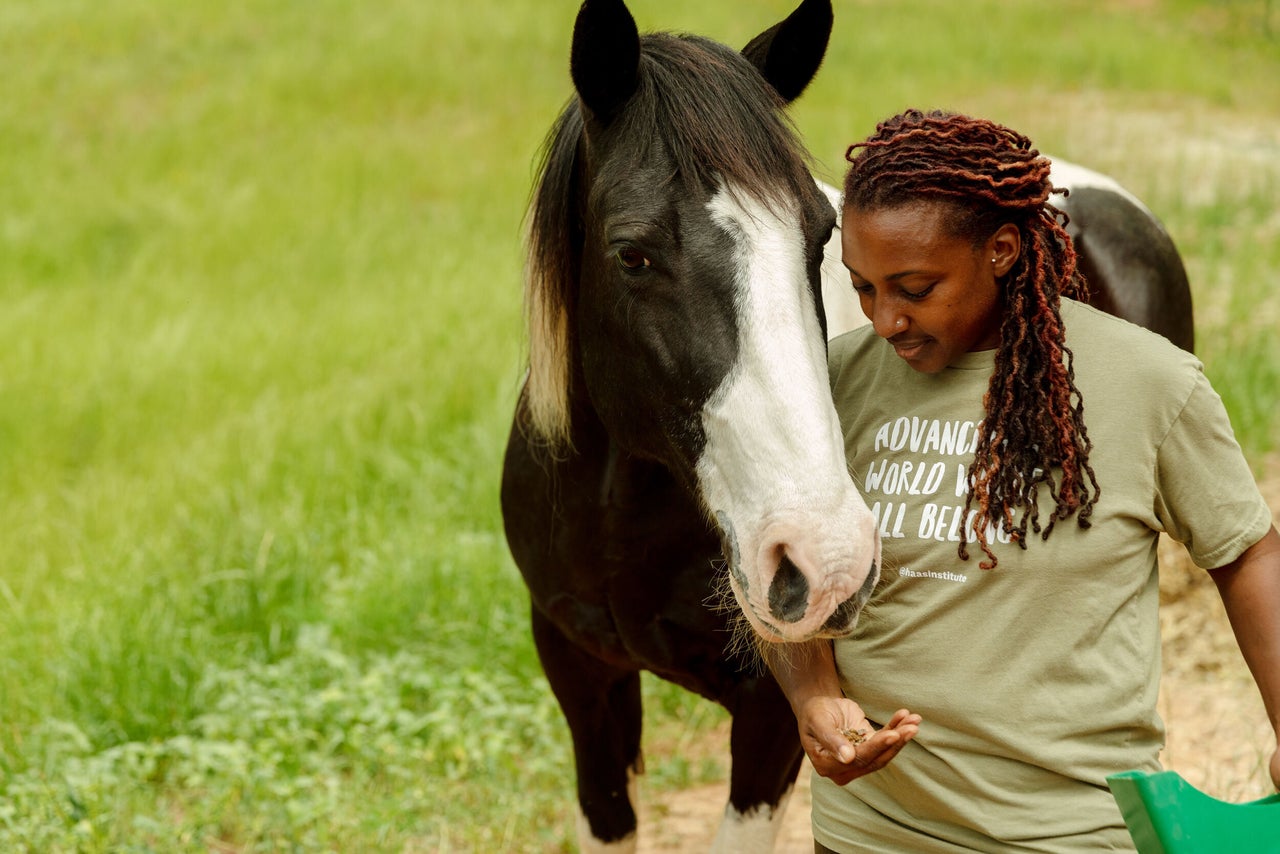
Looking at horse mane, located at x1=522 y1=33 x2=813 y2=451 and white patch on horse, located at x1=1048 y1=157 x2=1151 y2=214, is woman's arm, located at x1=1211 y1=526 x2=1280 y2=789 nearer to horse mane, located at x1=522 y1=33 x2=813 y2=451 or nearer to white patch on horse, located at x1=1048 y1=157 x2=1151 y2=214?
horse mane, located at x1=522 y1=33 x2=813 y2=451

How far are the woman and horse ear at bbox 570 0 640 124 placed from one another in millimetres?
478

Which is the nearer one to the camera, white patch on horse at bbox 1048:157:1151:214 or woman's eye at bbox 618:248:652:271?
woman's eye at bbox 618:248:652:271

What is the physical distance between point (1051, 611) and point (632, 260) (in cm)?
80

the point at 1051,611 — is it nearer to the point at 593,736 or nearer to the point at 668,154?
the point at 668,154

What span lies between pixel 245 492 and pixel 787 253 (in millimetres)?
3969

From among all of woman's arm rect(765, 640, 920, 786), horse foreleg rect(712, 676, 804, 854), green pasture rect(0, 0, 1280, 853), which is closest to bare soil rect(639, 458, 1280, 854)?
green pasture rect(0, 0, 1280, 853)

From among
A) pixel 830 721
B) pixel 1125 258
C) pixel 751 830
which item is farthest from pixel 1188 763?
pixel 830 721

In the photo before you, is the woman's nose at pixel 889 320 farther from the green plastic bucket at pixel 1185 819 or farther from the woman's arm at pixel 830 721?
the green plastic bucket at pixel 1185 819

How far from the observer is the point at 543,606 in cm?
273

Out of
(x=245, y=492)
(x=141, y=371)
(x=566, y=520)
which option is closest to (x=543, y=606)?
(x=566, y=520)

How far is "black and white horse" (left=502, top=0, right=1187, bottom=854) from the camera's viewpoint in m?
1.65

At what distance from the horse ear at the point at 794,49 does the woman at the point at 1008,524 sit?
487mm

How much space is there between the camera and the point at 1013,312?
→ 5.61ft

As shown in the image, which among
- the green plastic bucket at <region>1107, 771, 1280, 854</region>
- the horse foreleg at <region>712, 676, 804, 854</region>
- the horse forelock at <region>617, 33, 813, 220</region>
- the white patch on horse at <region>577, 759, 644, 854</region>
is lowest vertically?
the white patch on horse at <region>577, 759, 644, 854</region>
